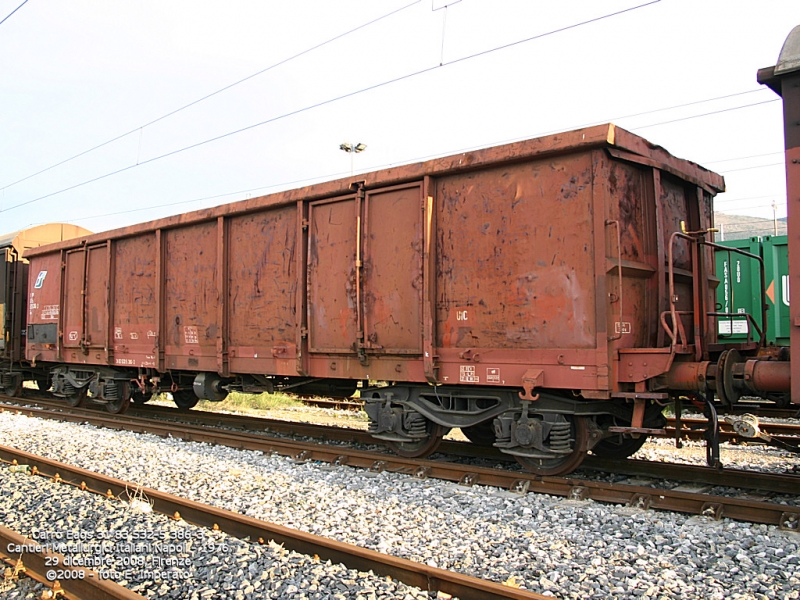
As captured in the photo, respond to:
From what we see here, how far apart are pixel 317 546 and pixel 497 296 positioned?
328 cm

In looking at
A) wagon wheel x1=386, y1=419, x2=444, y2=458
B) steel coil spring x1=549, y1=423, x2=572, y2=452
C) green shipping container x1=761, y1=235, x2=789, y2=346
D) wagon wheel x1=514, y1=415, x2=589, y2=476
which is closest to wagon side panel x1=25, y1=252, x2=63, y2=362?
wagon wheel x1=386, y1=419, x2=444, y2=458

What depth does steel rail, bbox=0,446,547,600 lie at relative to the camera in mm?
3516

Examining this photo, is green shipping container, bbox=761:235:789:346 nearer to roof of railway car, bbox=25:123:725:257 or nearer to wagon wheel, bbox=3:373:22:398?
roof of railway car, bbox=25:123:725:257

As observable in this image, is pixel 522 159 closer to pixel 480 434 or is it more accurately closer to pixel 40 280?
pixel 480 434

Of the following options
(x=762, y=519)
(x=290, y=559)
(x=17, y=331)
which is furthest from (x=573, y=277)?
(x=17, y=331)

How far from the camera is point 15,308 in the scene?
1440cm

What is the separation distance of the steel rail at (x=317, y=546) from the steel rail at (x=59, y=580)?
41.7 inches

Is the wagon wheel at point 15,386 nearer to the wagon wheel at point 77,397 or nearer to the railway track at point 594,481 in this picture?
the wagon wheel at point 77,397

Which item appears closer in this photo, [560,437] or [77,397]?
[560,437]

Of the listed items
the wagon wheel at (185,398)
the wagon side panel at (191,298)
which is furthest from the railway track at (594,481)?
the wagon wheel at (185,398)

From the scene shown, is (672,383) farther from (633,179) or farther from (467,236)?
(467,236)

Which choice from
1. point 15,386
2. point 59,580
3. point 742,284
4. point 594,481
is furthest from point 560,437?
point 15,386

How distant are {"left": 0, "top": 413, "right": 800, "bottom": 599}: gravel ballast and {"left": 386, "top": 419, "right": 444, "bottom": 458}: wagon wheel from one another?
0.66 meters

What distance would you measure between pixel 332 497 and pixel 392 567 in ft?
6.59
